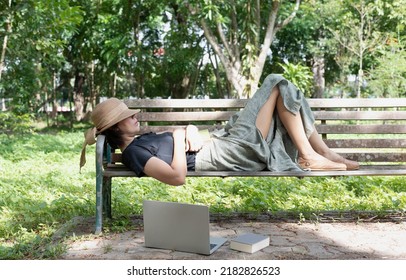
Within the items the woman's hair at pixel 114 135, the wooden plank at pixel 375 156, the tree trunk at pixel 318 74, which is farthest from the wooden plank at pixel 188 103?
the tree trunk at pixel 318 74

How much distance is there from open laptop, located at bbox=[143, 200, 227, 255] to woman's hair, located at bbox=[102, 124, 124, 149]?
57 cm

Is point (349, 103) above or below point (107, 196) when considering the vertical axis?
above

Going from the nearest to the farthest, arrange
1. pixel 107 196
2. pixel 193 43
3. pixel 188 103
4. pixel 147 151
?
pixel 147 151 → pixel 107 196 → pixel 188 103 → pixel 193 43

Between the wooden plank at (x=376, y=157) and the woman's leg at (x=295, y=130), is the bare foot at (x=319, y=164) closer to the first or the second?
the woman's leg at (x=295, y=130)

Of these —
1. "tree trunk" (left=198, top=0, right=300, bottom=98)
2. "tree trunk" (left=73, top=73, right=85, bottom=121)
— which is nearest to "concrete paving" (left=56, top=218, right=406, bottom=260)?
"tree trunk" (left=198, top=0, right=300, bottom=98)

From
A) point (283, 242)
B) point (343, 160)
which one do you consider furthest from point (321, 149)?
point (283, 242)

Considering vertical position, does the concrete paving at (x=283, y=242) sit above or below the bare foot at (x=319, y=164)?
below

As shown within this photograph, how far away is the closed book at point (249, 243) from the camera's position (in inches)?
117

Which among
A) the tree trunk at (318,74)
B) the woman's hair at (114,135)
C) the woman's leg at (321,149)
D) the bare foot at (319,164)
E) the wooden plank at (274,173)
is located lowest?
the wooden plank at (274,173)

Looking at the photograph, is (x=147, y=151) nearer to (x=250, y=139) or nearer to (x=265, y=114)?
(x=250, y=139)

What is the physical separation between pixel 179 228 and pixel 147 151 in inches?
22.7

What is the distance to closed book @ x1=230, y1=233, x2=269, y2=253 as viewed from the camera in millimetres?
2961

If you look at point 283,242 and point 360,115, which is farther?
point 360,115

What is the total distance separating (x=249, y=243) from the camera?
9.71 feet
